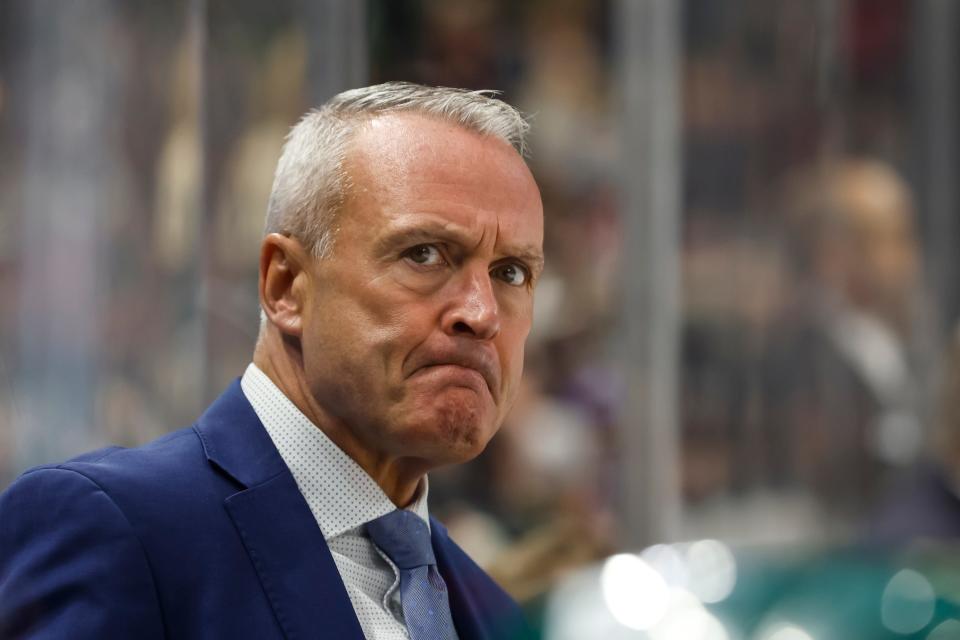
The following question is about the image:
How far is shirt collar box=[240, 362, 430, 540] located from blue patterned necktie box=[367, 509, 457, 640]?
0.07 ft

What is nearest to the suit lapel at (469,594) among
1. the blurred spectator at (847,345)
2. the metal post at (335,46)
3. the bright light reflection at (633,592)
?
the bright light reflection at (633,592)

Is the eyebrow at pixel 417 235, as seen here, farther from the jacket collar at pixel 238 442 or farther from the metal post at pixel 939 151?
the metal post at pixel 939 151

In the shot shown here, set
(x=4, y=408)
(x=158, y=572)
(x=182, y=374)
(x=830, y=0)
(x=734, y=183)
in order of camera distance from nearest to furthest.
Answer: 1. (x=158, y=572)
2. (x=4, y=408)
3. (x=182, y=374)
4. (x=734, y=183)
5. (x=830, y=0)

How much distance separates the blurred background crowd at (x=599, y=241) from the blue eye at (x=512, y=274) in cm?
58

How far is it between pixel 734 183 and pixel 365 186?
3649 millimetres

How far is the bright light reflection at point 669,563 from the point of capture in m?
1.43

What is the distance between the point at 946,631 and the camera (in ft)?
4.25

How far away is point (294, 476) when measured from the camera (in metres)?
1.79

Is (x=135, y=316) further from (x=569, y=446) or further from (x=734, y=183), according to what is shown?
(x=734, y=183)

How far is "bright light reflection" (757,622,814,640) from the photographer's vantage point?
1263mm

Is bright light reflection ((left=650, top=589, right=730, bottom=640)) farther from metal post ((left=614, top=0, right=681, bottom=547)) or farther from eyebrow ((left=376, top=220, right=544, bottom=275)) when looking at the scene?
metal post ((left=614, top=0, right=681, bottom=547))

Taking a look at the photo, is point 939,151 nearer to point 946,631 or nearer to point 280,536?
point 280,536

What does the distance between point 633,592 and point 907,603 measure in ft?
0.79

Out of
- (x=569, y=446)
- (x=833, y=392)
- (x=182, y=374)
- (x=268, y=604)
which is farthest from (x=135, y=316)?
(x=833, y=392)
